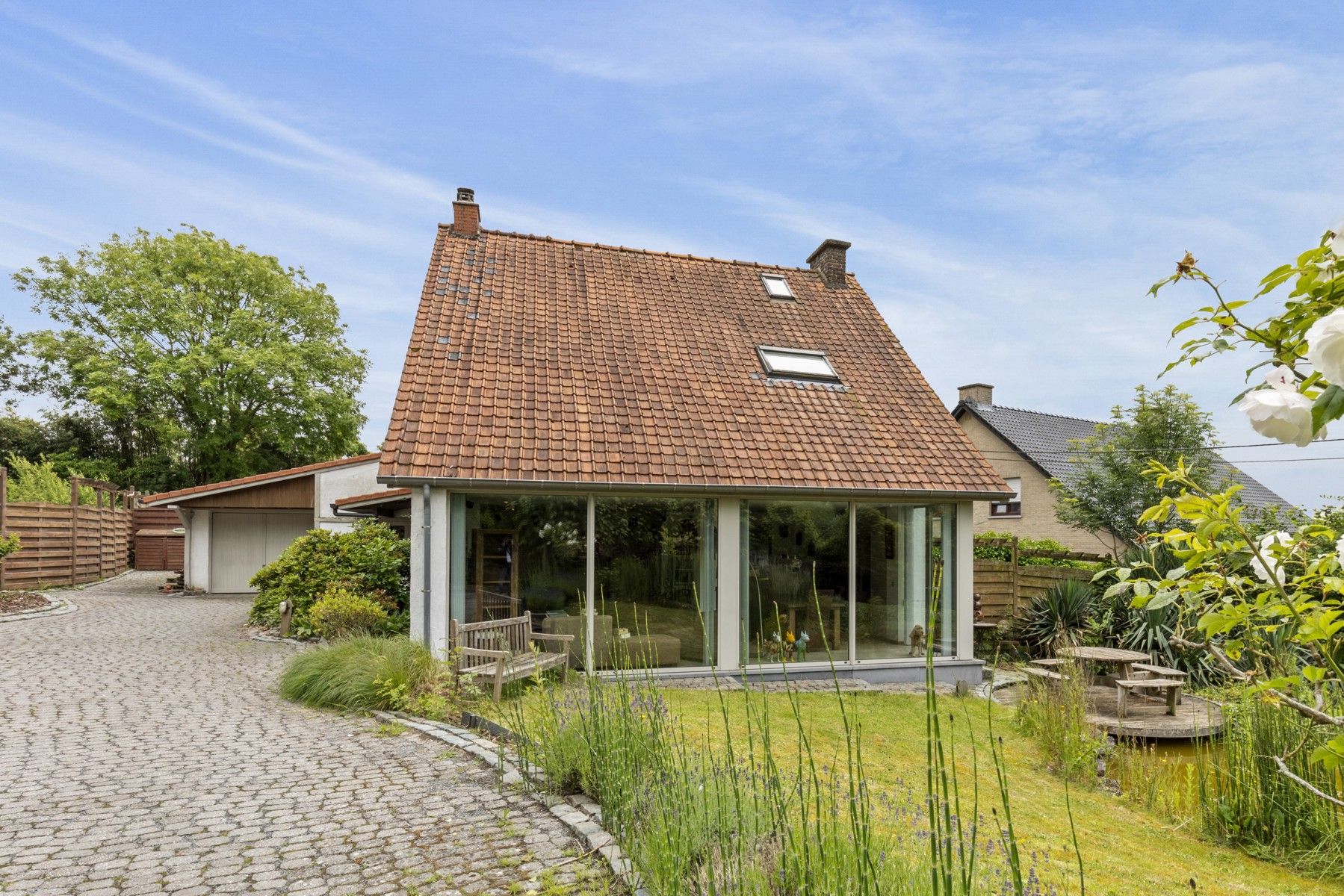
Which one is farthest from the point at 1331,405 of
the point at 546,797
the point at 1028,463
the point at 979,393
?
the point at 979,393

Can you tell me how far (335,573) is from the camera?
13.7 meters

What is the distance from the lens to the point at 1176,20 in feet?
16.1

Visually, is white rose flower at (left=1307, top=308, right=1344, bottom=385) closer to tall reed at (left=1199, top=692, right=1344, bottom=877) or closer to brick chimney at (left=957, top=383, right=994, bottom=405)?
tall reed at (left=1199, top=692, right=1344, bottom=877)

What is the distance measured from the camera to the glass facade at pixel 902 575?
10.9m

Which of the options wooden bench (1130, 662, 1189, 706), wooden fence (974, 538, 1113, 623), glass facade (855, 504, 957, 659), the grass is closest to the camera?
the grass

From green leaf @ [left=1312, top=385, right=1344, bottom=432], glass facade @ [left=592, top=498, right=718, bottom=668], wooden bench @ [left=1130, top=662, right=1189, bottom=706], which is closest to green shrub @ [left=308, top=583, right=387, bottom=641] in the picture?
glass facade @ [left=592, top=498, right=718, bottom=668]

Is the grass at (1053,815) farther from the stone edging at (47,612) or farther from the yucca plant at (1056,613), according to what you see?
the stone edging at (47,612)

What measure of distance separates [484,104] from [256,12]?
122 inches

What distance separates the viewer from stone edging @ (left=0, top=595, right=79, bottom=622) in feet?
48.6

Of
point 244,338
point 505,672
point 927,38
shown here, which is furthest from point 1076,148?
point 244,338

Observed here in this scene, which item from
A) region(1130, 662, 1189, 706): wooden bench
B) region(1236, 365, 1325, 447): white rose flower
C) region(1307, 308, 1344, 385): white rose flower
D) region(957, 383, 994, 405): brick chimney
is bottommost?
region(1130, 662, 1189, 706): wooden bench

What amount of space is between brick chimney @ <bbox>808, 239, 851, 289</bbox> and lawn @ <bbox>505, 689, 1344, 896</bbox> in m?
8.69

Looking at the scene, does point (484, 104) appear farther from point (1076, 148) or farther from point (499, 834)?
point (499, 834)

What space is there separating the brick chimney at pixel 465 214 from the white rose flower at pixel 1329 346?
13.4 meters
